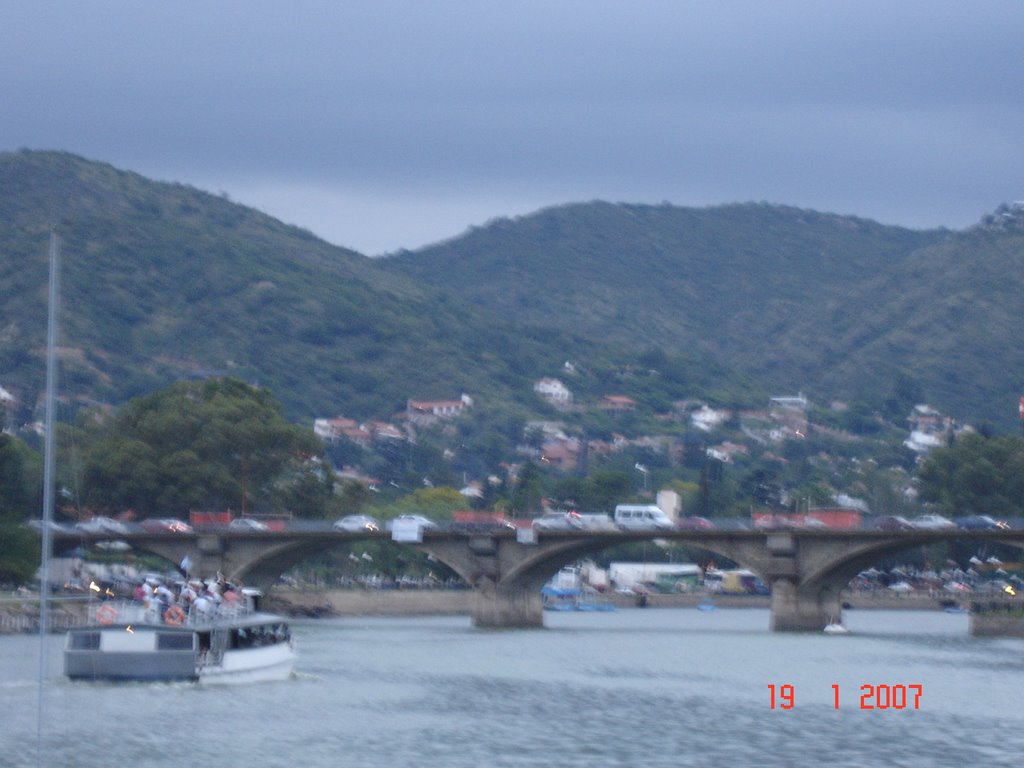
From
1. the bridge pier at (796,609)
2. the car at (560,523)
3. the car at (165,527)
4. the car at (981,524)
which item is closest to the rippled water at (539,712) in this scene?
the bridge pier at (796,609)

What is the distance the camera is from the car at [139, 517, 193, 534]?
105312 millimetres

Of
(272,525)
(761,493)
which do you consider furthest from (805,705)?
(761,493)

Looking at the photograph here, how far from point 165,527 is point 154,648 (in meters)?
51.8

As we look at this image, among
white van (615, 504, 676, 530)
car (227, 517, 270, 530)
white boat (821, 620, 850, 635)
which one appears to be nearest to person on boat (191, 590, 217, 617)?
white boat (821, 620, 850, 635)

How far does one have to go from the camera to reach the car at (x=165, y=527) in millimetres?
105312

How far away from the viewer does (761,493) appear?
7466 inches

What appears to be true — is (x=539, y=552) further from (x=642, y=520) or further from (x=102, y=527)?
(x=102, y=527)

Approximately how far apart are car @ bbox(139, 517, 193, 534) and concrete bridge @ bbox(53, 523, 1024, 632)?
47 centimetres

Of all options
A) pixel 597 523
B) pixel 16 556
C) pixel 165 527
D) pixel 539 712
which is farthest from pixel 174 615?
pixel 597 523

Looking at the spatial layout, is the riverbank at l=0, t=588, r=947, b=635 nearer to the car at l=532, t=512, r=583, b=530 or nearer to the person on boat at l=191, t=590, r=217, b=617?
the car at l=532, t=512, r=583, b=530

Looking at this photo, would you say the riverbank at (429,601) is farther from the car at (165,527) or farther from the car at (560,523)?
the car at (560,523)

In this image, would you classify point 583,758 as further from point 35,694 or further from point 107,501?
point 107,501

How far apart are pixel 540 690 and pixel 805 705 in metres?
7.90
